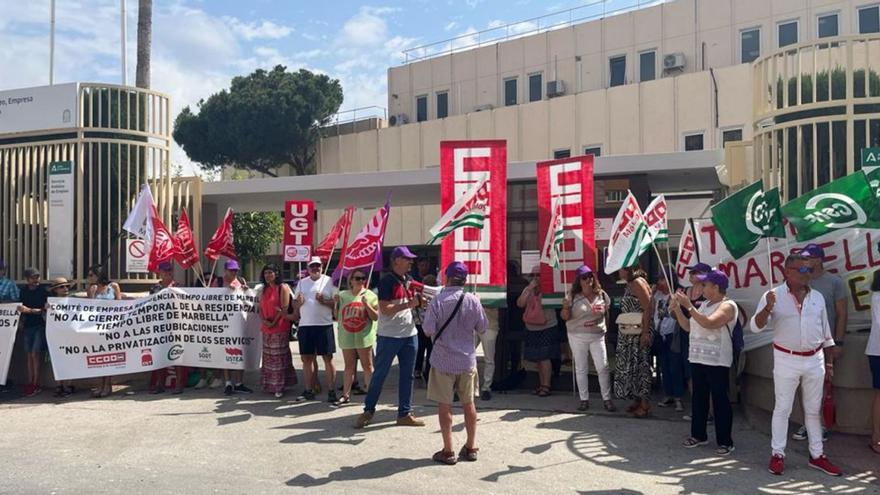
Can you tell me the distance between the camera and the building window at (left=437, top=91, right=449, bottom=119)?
34.1 meters

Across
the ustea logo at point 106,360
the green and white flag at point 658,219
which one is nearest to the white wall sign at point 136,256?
the ustea logo at point 106,360

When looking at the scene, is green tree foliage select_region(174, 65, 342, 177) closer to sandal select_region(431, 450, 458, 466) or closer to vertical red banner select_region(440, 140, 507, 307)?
vertical red banner select_region(440, 140, 507, 307)

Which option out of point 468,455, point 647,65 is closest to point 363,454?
point 468,455

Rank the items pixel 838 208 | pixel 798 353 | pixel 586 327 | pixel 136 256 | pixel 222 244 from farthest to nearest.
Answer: pixel 136 256 < pixel 222 244 < pixel 586 327 < pixel 838 208 < pixel 798 353

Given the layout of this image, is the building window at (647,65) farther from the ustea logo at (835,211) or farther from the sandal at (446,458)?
the sandal at (446,458)

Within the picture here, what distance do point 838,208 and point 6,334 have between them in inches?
402

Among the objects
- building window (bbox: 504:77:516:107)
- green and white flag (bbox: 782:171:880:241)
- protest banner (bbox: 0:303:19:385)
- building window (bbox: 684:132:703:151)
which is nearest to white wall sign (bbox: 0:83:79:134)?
protest banner (bbox: 0:303:19:385)

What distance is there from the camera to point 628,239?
305 inches

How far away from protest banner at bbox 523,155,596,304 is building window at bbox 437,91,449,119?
25.1m

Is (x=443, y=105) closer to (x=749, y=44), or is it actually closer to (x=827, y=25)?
(x=749, y=44)

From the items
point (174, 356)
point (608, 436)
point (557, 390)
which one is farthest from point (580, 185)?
point (174, 356)

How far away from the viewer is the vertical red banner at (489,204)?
9.48 m

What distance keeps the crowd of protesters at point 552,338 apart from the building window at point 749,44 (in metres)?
20.6

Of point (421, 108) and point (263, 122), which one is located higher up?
point (421, 108)
